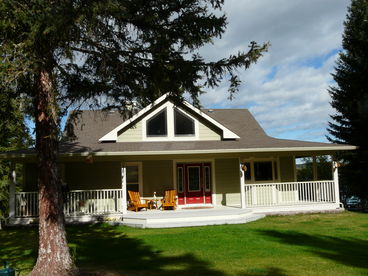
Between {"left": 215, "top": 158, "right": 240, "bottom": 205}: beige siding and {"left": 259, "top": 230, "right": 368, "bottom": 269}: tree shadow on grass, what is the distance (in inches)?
224

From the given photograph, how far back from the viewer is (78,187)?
1656 cm

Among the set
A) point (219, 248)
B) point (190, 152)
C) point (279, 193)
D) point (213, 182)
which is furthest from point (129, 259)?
point (279, 193)

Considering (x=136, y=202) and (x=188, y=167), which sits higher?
(x=188, y=167)

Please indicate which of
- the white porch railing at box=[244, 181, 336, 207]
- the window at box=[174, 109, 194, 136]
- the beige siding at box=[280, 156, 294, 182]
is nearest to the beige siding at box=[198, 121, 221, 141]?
the window at box=[174, 109, 194, 136]

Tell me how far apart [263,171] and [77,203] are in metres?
8.78

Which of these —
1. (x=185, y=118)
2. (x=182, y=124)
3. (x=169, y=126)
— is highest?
(x=185, y=118)

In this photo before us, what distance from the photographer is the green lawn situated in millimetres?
7551

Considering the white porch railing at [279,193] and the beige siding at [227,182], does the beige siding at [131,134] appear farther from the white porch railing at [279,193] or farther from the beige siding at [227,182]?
the white porch railing at [279,193]

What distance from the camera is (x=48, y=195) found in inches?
280

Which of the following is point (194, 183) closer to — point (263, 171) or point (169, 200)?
point (169, 200)

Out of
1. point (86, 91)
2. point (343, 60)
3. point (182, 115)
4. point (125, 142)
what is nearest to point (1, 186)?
point (125, 142)

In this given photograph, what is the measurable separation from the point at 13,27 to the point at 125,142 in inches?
403

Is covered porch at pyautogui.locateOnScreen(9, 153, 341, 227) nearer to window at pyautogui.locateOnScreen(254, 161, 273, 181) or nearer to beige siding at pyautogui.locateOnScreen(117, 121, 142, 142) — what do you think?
window at pyautogui.locateOnScreen(254, 161, 273, 181)

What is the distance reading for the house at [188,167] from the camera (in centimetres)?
1545
